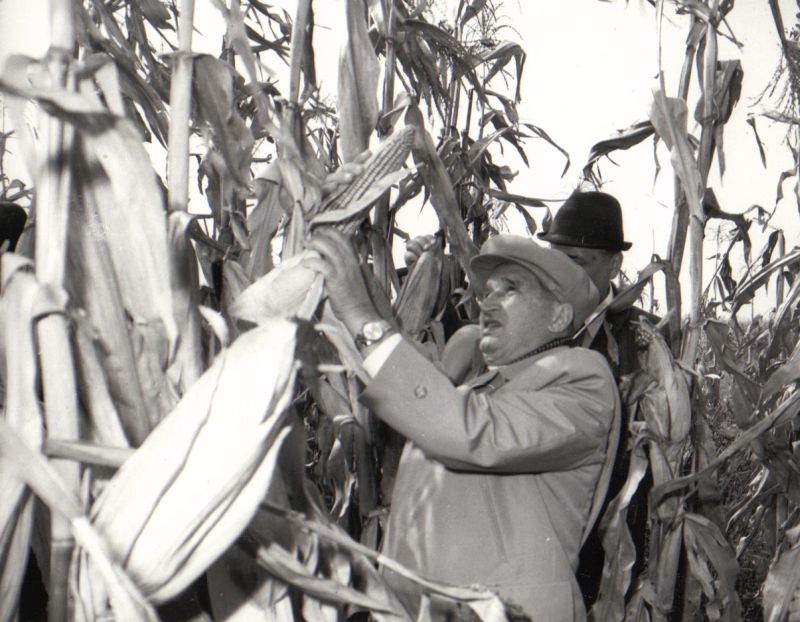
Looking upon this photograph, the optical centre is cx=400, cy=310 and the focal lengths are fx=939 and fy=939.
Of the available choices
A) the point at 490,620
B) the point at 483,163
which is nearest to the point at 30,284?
the point at 490,620

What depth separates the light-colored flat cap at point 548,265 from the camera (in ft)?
4.75

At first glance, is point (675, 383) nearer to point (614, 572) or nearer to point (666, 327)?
point (666, 327)

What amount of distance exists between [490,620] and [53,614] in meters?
0.31

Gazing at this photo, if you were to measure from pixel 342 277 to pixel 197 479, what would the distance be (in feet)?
1.24

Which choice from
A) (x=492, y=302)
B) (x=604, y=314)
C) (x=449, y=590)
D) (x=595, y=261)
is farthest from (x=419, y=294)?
(x=449, y=590)

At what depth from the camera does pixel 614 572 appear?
1.59m

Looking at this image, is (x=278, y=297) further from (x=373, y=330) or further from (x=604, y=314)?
(x=604, y=314)

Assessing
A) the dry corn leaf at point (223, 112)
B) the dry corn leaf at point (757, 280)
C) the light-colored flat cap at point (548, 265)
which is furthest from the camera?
the dry corn leaf at point (757, 280)

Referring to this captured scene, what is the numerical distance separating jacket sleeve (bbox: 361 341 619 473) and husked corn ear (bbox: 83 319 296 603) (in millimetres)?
468

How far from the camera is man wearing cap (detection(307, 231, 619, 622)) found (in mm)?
1076

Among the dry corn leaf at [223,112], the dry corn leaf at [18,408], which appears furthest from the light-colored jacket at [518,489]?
the dry corn leaf at [18,408]

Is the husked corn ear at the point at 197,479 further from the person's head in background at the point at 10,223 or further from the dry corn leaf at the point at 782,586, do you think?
the dry corn leaf at the point at 782,586

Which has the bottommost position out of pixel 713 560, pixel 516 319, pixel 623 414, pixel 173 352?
pixel 713 560

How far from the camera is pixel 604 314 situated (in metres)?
Result: 1.76
